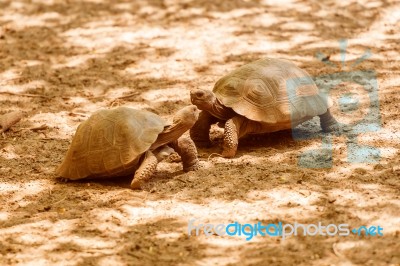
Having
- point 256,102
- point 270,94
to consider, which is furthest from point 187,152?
point 270,94

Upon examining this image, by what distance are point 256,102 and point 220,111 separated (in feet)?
1.19

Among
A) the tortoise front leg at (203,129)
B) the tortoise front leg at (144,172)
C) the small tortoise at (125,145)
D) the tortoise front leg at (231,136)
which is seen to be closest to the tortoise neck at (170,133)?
the small tortoise at (125,145)

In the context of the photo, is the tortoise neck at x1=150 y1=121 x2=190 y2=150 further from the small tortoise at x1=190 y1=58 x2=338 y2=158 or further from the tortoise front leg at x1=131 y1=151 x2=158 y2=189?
the small tortoise at x1=190 y1=58 x2=338 y2=158

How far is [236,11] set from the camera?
409 inches

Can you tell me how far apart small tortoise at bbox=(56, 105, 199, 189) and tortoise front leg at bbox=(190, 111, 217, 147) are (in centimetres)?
69

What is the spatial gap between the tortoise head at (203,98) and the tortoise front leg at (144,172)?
0.89m

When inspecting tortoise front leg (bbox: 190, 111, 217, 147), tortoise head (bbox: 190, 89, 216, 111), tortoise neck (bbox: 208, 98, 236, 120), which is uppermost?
tortoise head (bbox: 190, 89, 216, 111)

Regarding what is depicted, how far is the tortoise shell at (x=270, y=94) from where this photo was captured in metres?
6.09

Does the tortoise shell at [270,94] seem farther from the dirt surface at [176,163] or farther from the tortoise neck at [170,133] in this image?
the tortoise neck at [170,133]

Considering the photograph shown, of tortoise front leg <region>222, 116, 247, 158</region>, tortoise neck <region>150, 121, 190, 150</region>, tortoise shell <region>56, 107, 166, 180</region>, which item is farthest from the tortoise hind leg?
tortoise shell <region>56, 107, 166, 180</region>

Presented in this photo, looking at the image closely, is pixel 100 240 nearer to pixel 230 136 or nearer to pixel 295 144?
pixel 230 136

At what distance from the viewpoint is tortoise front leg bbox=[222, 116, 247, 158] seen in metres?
5.97

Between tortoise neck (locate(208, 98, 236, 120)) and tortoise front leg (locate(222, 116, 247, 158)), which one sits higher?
tortoise neck (locate(208, 98, 236, 120))

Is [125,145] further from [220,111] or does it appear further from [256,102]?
[256,102]
